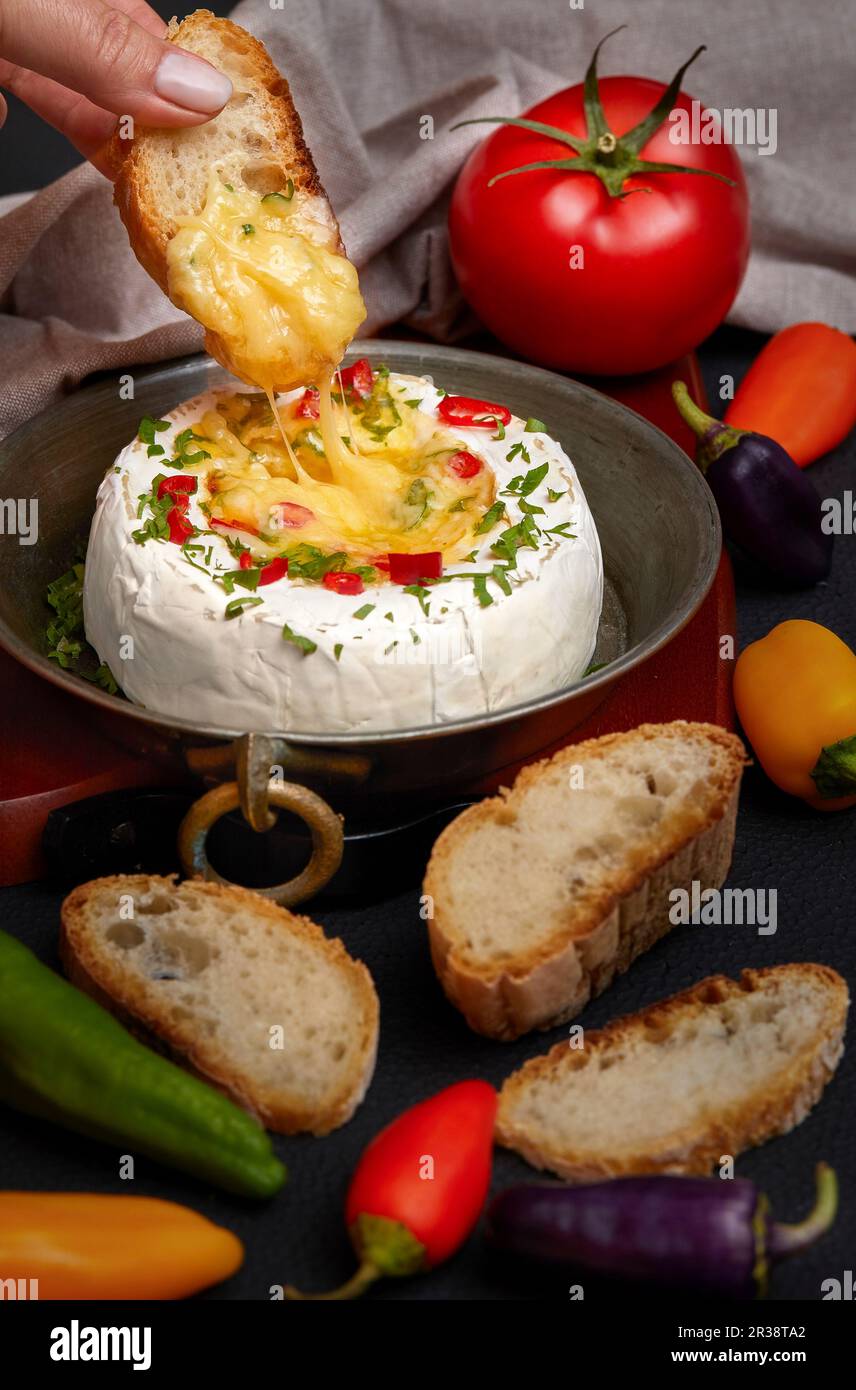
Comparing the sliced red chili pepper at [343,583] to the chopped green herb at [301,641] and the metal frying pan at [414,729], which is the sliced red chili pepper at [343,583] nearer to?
the chopped green herb at [301,641]

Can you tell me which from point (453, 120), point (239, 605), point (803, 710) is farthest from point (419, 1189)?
point (453, 120)

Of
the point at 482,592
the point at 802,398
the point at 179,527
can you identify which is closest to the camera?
the point at 482,592

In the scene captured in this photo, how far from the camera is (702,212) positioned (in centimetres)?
429

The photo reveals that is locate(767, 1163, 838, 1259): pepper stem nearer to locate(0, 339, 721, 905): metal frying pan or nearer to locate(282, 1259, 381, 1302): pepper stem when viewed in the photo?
locate(282, 1259, 381, 1302): pepper stem

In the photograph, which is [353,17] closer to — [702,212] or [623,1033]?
[702,212]

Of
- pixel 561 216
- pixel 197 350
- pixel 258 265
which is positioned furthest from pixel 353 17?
pixel 258 265

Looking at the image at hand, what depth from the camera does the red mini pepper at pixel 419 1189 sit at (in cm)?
237

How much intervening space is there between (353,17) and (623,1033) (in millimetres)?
3410

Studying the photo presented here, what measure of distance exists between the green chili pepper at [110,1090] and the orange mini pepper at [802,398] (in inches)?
101

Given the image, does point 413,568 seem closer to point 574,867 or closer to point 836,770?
point 574,867

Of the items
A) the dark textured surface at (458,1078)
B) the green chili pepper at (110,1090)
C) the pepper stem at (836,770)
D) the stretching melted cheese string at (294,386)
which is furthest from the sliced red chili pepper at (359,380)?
the green chili pepper at (110,1090)

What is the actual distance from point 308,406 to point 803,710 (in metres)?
1.27

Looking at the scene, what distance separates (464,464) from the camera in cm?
338

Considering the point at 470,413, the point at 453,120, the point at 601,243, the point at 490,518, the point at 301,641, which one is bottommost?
the point at 301,641
